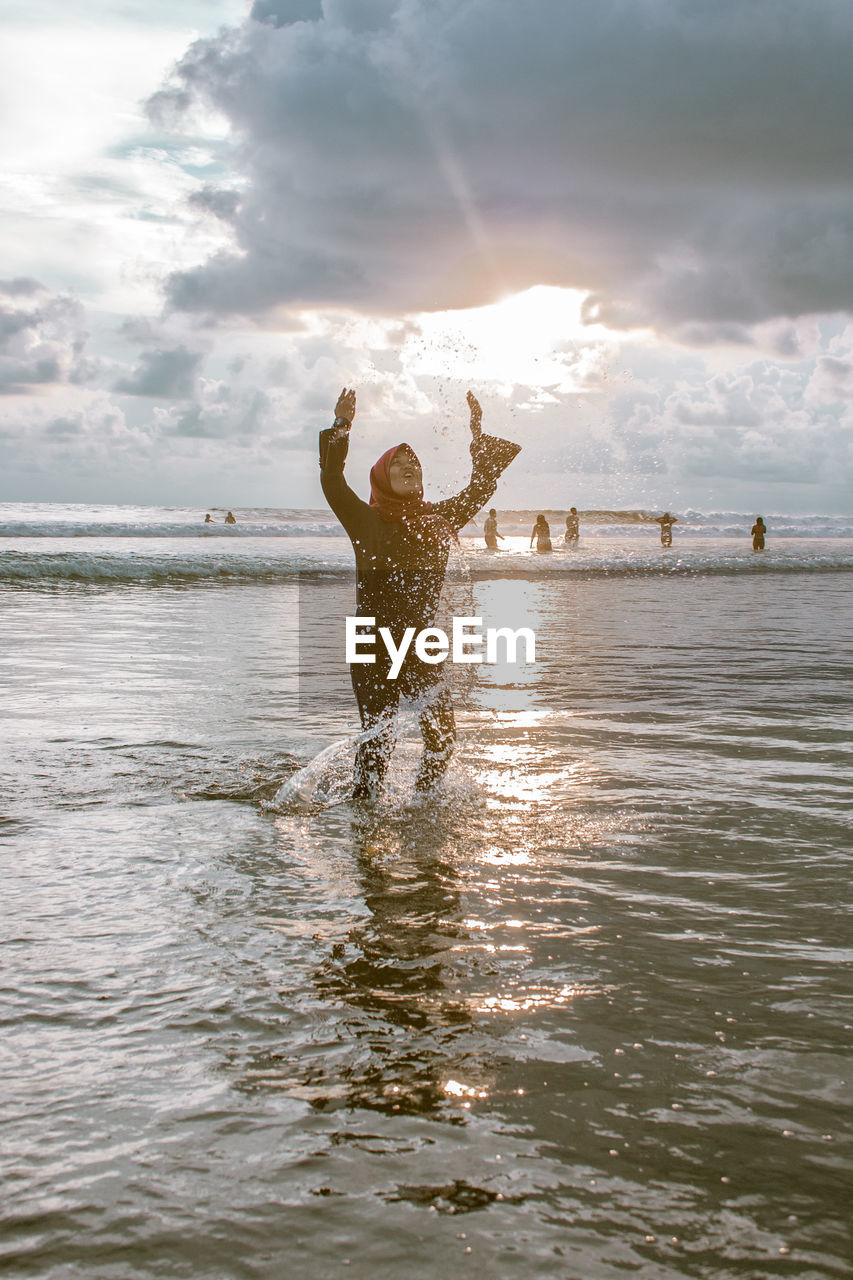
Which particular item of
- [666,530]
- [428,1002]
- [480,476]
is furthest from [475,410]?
[666,530]

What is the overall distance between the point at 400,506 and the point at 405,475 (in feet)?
0.56

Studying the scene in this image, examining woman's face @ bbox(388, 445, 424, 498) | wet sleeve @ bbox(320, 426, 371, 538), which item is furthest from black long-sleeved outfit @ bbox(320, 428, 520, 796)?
woman's face @ bbox(388, 445, 424, 498)

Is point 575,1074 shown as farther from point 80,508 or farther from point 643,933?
point 80,508

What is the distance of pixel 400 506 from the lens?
18.7 ft

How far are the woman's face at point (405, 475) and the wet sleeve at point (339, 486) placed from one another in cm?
21

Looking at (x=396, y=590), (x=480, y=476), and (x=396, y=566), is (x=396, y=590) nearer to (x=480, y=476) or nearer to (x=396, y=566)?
(x=396, y=566)

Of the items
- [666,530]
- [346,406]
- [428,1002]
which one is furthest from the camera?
[666,530]

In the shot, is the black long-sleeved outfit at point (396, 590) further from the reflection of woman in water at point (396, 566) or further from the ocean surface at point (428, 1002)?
the ocean surface at point (428, 1002)

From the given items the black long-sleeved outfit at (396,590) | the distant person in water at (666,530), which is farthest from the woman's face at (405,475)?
the distant person in water at (666,530)

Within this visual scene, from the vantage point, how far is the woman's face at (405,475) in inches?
222

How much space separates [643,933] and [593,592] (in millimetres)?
22696

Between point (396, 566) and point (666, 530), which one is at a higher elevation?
point (666, 530)

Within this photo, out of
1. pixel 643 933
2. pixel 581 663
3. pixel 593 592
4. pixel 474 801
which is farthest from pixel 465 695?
pixel 593 592

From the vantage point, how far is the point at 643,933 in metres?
3.85
